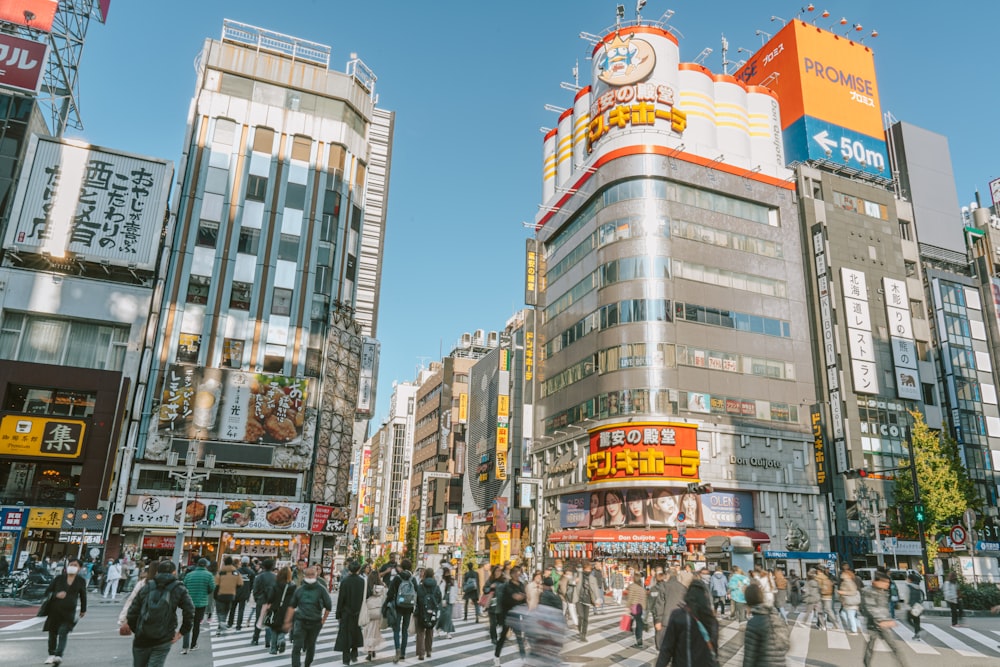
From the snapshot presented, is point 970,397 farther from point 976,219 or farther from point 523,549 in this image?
point 523,549

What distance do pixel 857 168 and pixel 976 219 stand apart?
2484 centimetres

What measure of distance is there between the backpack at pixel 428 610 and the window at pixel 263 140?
137ft

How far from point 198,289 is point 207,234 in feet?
12.9

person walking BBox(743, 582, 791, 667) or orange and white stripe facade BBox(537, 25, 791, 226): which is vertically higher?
orange and white stripe facade BBox(537, 25, 791, 226)

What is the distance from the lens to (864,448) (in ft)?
149

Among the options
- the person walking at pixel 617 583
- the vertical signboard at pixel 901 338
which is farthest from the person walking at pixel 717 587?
the vertical signboard at pixel 901 338

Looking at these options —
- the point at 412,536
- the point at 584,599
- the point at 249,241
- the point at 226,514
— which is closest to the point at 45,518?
the point at 226,514

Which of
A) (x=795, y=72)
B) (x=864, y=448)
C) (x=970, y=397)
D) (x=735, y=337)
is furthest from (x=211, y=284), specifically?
(x=970, y=397)

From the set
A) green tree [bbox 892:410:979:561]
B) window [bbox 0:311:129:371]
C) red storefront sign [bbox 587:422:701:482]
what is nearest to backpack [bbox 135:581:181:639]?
red storefront sign [bbox 587:422:701:482]

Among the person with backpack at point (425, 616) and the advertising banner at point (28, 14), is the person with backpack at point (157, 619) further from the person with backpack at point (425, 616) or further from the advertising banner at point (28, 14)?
the advertising banner at point (28, 14)

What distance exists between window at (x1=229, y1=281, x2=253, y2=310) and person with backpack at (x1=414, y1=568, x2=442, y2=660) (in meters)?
35.1

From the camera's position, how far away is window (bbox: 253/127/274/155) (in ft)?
155

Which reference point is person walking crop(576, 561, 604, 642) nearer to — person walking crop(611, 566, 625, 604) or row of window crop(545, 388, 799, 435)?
person walking crop(611, 566, 625, 604)

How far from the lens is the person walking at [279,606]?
12.1 metres
